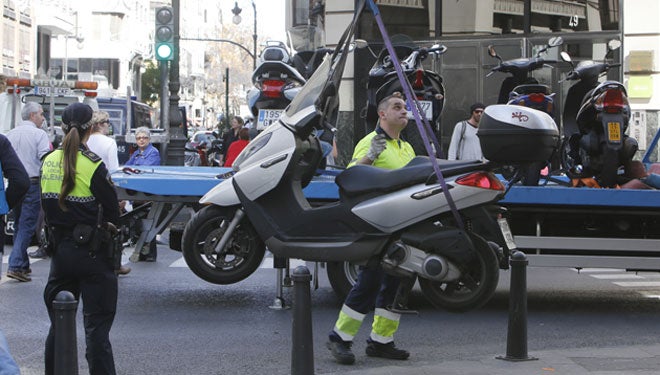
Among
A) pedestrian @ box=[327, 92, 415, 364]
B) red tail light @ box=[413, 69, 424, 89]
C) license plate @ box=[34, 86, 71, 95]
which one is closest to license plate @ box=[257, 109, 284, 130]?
red tail light @ box=[413, 69, 424, 89]

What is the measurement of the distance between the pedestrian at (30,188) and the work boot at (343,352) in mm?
5255

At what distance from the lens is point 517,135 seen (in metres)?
7.05

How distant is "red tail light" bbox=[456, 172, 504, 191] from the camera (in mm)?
7093

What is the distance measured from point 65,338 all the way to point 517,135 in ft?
10.1

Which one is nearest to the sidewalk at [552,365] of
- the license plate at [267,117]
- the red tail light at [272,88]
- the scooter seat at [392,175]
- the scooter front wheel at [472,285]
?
the scooter front wheel at [472,285]

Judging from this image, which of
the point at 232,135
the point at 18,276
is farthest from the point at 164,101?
the point at 18,276

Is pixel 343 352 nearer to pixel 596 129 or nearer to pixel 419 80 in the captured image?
pixel 596 129

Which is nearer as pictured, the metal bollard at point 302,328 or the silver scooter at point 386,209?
the metal bollard at point 302,328

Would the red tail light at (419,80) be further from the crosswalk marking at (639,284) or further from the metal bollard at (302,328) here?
the metal bollard at (302,328)

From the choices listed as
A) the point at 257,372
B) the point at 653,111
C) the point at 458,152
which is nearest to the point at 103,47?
the point at 653,111

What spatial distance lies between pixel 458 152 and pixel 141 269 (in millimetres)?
3939

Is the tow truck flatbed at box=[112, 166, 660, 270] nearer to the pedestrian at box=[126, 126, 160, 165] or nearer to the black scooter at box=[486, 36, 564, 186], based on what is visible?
the black scooter at box=[486, 36, 564, 186]

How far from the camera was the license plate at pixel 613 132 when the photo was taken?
10.4 meters

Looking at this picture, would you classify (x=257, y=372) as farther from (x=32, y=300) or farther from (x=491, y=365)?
(x=32, y=300)
